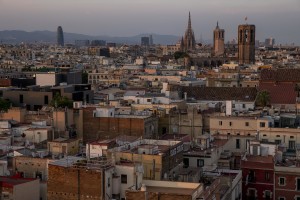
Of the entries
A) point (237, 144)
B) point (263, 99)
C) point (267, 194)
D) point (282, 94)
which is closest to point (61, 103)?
point (263, 99)

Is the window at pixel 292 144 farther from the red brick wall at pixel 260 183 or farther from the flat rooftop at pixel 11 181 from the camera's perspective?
the flat rooftop at pixel 11 181

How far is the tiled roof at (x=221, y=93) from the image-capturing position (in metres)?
60.9

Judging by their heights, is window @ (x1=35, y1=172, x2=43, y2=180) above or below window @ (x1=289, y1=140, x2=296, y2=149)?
above

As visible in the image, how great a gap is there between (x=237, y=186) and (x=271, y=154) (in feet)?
14.8

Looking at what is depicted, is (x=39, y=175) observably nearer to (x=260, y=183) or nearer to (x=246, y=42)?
(x=260, y=183)

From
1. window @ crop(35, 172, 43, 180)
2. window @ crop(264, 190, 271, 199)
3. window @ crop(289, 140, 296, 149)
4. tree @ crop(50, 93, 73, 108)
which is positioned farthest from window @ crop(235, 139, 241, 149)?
tree @ crop(50, 93, 73, 108)

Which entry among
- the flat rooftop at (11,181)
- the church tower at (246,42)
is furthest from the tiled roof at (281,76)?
the church tower at (246,42)

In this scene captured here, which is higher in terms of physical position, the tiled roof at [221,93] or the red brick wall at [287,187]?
the tiled roof at [221,93]

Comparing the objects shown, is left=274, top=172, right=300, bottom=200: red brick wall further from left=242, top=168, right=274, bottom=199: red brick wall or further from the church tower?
the church tower

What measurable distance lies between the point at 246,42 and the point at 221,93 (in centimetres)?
7631

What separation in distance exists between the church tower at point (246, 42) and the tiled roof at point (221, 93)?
7062cm

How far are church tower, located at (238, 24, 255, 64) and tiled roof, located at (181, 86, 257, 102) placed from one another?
232ft

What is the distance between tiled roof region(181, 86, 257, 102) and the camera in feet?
200

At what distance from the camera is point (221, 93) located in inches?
2447
